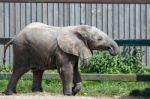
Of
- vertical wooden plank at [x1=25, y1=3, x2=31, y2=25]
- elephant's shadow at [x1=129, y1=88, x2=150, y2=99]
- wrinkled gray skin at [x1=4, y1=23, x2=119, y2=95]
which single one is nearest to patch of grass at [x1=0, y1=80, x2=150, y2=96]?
elephant's shadow at [x1=129, y1=88, x2=150, y2=99]

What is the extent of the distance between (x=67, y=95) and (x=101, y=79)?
1.54 meters

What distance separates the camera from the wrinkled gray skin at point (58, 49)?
11.9 m

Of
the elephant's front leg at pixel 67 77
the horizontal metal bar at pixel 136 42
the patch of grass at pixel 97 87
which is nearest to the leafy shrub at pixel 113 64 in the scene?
the patch of grass at pixel 97 87

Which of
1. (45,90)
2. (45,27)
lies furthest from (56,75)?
(45,27)

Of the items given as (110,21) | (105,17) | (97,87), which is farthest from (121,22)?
(97,87)

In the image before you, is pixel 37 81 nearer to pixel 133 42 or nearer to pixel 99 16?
pixel 133 42

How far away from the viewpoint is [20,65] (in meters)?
12.2

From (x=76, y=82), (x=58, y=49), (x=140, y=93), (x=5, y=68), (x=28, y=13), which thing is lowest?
(x=140, y=93)

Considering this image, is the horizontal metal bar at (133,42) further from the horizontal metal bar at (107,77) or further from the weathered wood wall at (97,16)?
the weathered wood wall at (97,16)

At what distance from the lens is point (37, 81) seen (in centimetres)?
1242

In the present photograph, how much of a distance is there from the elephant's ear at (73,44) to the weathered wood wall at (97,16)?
204 inches

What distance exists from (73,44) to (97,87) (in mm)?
1851

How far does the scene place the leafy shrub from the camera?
1536 centimetres

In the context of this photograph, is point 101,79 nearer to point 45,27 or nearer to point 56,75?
point 56,75
